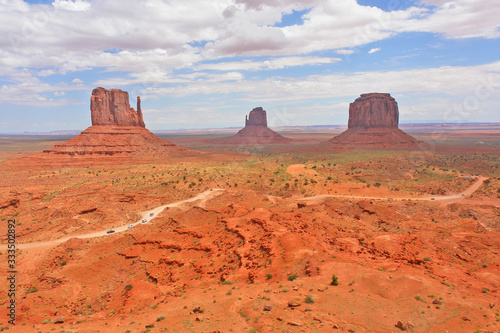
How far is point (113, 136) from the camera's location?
106m

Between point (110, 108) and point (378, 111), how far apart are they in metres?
123

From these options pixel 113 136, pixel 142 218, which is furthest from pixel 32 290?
pixel 113 136

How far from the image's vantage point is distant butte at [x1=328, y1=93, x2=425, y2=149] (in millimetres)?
141188

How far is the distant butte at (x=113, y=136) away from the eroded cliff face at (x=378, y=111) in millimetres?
94277

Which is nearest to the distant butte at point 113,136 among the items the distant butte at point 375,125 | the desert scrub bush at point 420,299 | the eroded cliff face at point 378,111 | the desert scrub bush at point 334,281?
the distant butte at point 375,125

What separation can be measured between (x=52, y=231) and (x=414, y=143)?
14732cm

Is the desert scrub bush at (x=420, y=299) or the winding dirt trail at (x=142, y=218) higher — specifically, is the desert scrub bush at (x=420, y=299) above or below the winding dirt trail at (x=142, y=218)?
above

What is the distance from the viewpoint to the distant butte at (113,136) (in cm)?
9912

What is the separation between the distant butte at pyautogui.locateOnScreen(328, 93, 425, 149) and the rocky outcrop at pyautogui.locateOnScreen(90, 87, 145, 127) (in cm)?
9463

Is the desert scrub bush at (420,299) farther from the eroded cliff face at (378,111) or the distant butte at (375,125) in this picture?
the eroded cliff face at (378,111)

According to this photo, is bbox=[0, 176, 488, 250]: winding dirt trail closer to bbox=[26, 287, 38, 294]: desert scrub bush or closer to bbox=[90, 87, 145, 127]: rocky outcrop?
bbox=[26, 287, 38, 294]: desert scrub bush

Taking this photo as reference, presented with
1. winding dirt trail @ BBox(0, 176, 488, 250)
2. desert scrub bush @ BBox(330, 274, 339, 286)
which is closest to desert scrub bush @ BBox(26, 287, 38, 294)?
winding dirt trail @ BBox(0, 176, 488, 250)

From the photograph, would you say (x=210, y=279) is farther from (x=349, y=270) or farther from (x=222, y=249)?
(x=349, y=270)

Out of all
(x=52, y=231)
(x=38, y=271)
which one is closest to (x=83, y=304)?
(x=38, y=271)
